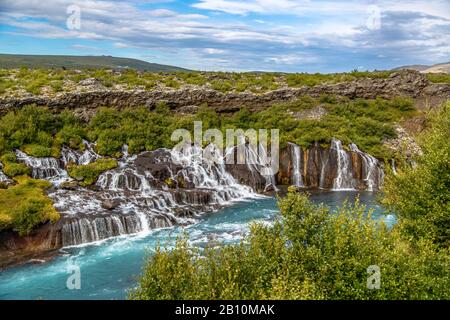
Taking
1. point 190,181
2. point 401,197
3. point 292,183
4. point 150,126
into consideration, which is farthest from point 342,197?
point 150,126

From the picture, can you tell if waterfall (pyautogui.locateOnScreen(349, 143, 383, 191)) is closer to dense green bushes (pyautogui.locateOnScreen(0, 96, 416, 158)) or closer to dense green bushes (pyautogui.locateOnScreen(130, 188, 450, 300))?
dense green bushes (pyautogui.locateOnScreen(0, 96, 416, 158))

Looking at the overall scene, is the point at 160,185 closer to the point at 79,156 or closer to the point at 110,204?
the point at 110,204

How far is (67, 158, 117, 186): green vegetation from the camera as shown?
135 feet

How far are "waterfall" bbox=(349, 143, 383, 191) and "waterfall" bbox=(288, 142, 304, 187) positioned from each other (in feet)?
21.4

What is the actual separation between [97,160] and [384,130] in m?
35.2

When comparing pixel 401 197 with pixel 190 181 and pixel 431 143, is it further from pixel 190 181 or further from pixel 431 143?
pixel 190 181

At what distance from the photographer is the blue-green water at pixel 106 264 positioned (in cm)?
2477

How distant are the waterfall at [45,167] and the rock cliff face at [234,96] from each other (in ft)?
33.2

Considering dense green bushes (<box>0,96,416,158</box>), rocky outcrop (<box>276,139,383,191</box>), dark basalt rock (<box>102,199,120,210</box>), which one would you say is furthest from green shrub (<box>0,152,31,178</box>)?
rocky outcrop (<box>276,139,383,191</box>)

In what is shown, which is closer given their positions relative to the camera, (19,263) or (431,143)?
(431,143)

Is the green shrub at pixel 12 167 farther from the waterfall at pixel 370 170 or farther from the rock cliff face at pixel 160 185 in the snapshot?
the waterfall at pixel 370 170

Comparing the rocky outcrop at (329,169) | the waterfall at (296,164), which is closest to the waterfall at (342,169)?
the rocky outcrop at (329,169)

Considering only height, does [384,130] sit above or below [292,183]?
above

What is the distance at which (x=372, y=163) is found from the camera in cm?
5047
